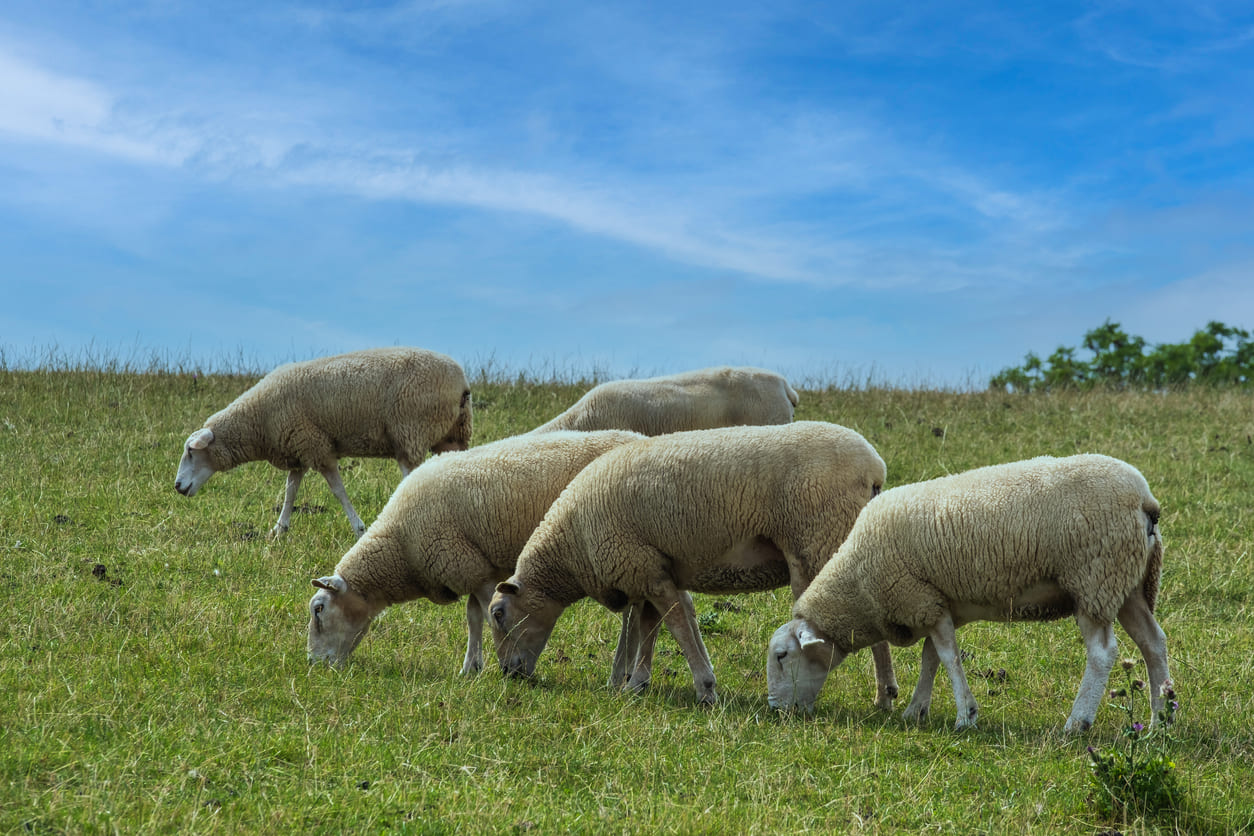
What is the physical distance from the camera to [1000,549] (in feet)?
20.8

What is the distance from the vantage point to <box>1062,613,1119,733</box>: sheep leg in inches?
244

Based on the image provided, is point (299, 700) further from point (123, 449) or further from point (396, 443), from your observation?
point (123, 449)

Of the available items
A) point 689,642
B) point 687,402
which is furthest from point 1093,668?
point 687,402

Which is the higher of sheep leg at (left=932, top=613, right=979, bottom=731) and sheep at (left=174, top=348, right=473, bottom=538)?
sheep at (left=174, top=348, right=473, bottom=538)

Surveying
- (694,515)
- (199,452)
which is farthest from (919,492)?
(199,452)

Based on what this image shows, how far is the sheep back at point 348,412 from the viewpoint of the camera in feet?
41.3

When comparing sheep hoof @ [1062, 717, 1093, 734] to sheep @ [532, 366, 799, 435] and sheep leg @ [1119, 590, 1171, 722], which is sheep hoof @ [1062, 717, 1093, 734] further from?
sheep @ [532, 366, 799, 435]

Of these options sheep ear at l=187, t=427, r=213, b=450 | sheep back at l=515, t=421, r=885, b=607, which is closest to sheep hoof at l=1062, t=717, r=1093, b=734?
sheep back at l=515, t=421, r=885, b=607

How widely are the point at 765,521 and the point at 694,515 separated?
0.47 metres

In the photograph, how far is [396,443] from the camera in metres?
12.7

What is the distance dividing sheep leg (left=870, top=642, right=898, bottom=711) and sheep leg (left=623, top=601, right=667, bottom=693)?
52.7 inches

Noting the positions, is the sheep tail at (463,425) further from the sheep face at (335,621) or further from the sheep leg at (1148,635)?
the sheep leg at (1148,635)

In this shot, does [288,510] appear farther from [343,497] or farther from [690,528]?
[690,528]

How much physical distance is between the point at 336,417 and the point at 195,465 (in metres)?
1.91
